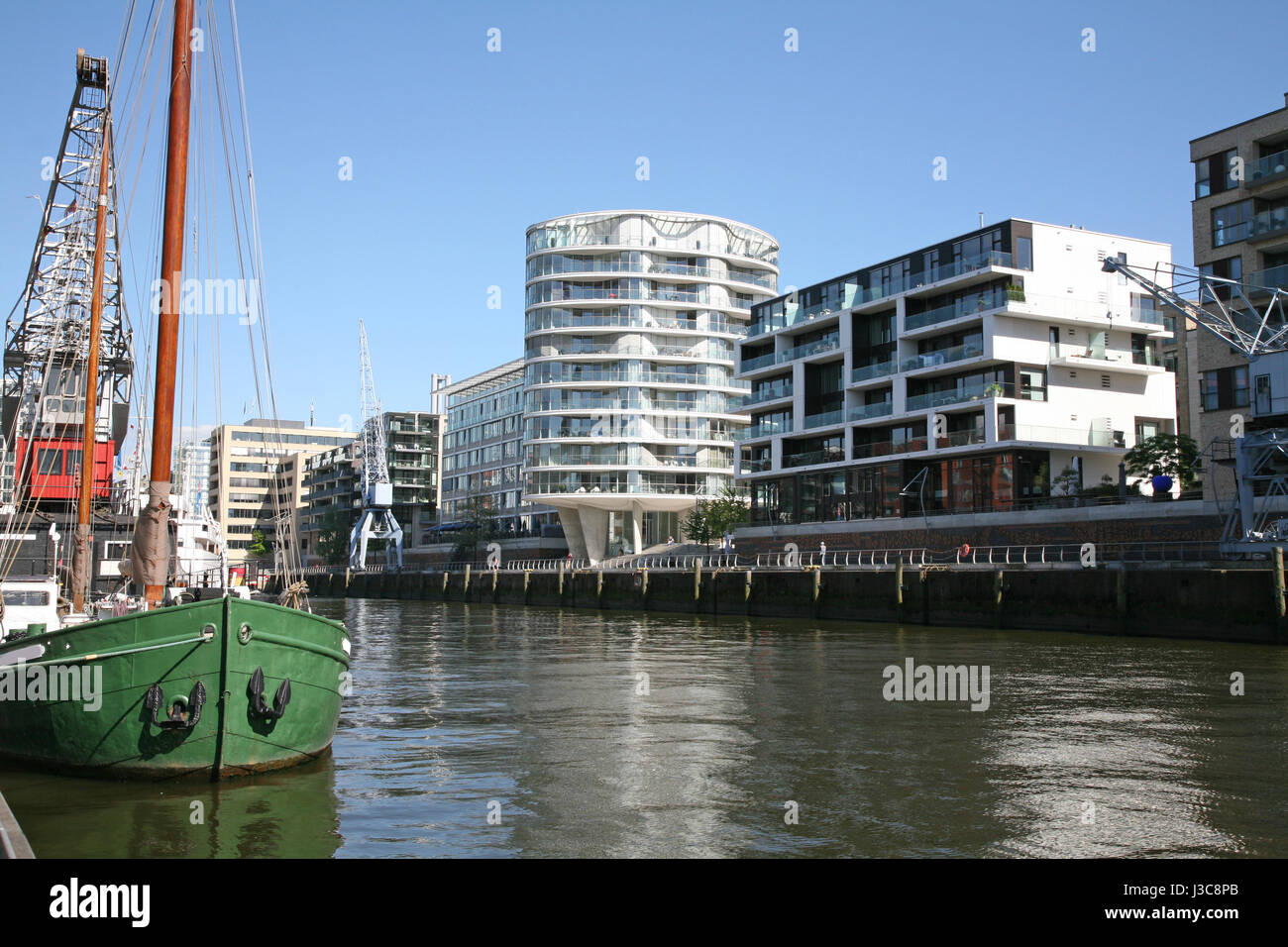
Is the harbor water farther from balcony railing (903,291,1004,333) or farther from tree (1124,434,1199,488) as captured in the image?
balcony railing (903,291,1004,333)

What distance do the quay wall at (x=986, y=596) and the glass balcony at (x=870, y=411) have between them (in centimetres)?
1904

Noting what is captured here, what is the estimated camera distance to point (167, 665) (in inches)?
543

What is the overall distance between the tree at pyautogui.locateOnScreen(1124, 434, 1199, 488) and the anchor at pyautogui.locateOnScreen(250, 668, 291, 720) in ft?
172

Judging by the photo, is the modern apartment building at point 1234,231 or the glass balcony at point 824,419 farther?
the glass balcony at point 824,419

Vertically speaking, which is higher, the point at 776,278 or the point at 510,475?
the point at 776,278

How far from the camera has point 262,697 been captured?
14.3 metres

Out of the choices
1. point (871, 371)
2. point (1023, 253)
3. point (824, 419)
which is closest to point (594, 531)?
point (824, 419)

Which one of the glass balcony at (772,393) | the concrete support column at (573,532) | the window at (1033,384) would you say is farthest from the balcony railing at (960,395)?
the concrete support column at (573,532)

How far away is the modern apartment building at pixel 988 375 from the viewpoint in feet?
215

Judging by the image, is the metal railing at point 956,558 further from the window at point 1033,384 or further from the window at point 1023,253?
the window at point 1023,253

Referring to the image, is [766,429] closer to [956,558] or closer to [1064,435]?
[1064,435]

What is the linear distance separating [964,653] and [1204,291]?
106 feet

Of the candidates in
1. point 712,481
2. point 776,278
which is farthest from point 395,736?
point 776,278
